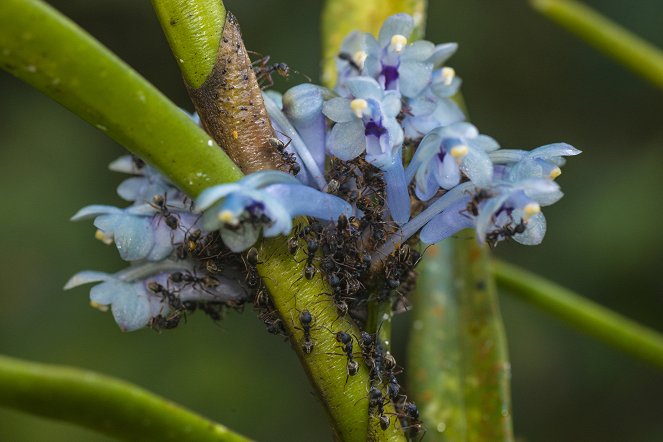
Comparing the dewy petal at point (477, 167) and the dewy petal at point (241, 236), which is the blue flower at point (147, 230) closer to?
the dewy petal at point (241, 236)

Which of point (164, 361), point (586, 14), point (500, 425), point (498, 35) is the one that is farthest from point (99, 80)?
point (498, 35)

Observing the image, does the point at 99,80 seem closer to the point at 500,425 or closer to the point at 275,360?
the point at 500,425

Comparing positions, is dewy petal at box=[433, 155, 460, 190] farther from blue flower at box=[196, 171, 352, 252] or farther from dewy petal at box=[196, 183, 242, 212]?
dewy petal at box=[196, 183, 242, 212]

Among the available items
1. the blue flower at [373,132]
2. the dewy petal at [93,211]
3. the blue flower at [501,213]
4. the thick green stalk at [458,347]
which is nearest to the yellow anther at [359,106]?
the blue flower at [373,132]

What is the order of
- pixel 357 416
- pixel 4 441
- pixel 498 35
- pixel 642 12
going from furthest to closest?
pixel 498 35
pixel 642 12
pixel 4 441
pixel 357 416

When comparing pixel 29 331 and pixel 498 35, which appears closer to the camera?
pixel 29 331

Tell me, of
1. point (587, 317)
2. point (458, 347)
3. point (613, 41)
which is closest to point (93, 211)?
point (458, 347)
